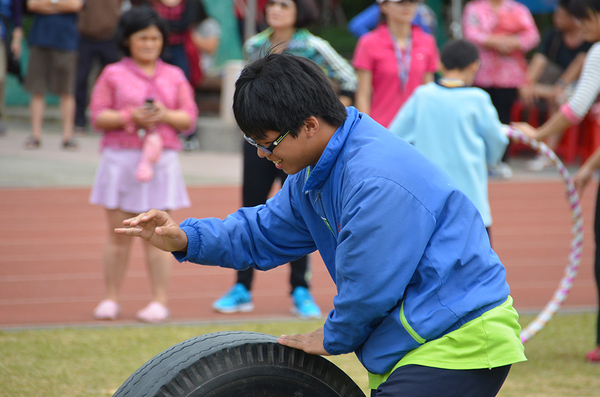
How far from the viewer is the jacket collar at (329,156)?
2303 millimetres

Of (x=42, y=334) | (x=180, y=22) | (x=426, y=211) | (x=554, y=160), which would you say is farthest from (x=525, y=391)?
(x=180, y=22)

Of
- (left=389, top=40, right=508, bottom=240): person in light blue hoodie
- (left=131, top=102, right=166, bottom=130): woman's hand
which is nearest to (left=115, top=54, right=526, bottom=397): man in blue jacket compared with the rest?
(left=389, top=40, right=508, bottom=240): person in light blue hoodie

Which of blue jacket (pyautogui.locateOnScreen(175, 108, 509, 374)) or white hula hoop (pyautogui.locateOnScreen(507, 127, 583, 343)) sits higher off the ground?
blue jacket (pyautogui.locateOnScreen(175, 108, 509, 374))

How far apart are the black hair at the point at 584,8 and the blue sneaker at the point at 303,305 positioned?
97.2 inches

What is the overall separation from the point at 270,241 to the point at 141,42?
99.8 inches

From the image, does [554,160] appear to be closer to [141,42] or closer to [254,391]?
[141,42]

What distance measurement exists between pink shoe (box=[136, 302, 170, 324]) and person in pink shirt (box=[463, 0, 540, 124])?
6.65 metres

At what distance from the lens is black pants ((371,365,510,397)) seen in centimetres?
224

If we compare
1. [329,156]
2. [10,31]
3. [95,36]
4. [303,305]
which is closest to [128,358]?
[303,305]

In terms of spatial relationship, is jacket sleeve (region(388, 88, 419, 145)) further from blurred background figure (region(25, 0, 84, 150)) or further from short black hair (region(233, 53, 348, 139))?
blurred background figure (region(25, 0, 84, 150))

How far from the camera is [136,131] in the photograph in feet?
15.8

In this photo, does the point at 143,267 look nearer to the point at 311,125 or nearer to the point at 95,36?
the point at 311,125

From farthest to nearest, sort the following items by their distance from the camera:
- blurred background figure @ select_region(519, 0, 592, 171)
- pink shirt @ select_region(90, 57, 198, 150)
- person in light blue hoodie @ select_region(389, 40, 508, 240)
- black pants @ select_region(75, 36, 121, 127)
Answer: black pants @ select_region(75, 36, 121, 127)
blurred background figure @ select_region(519, 0, 592, 171)
pink shirt @ select_region(90, 57, 198, 150)
person in light blue hoodie @ select_region(389, 40, 508, 240)

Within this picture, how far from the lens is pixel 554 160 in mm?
5000
